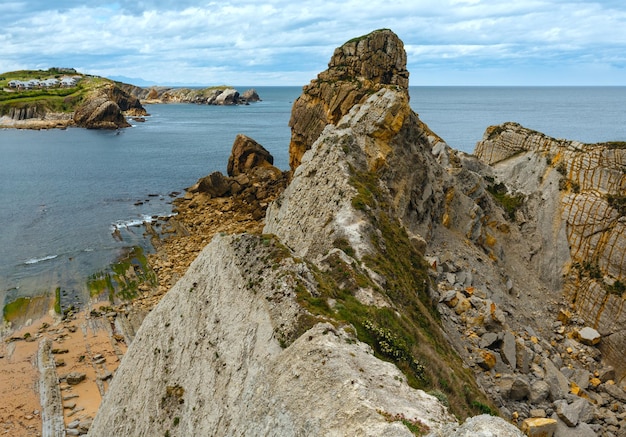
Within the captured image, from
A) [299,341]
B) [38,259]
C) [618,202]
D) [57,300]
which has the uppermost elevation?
[618,202]

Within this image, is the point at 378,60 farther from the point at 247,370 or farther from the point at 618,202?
the point at 247,370

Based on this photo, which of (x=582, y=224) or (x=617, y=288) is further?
(x=582, y=224)

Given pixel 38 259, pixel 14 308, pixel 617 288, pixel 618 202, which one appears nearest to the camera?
pixel 617 288

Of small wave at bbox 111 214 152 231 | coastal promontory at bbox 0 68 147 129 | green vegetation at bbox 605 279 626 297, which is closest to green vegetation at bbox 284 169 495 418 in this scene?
green vegetation at bbox 605 279 626 297

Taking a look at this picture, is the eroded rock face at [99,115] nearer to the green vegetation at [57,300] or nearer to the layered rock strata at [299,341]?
the green vegetation at [57,300]

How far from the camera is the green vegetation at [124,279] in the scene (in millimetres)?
48625

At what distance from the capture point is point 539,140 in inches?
1858

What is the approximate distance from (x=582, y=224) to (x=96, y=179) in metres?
88.5

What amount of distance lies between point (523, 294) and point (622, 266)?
314 inches

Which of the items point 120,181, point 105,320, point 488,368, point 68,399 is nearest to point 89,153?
point 120,181

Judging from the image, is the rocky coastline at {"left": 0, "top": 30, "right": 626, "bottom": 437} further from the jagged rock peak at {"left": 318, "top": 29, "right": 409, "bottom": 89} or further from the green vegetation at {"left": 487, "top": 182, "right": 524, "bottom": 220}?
the jagged rock peak at {"left": 318, "top": 29, "right": 409, "bottom": 89}

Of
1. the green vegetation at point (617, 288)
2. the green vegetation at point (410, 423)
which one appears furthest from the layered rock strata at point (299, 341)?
the green vegetation at point (617, 288)

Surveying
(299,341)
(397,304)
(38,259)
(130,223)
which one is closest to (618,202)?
(397,304)

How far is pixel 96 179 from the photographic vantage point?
322 feet
